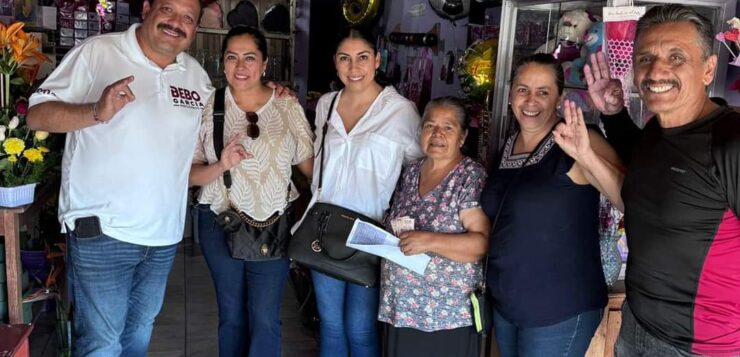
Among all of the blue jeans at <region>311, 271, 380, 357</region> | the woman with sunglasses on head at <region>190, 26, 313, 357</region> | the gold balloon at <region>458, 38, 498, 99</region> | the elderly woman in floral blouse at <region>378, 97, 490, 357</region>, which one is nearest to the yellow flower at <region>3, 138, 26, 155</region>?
the woman with sunglasses on head at <region>190, 26, 313, 357</region>

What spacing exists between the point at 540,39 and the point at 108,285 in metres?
1.88

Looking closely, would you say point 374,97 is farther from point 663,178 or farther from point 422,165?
point 663,178

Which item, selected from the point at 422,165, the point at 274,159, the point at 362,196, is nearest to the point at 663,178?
the point at 422,165

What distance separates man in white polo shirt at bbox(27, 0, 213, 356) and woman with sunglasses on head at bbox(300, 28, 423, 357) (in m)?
0.52

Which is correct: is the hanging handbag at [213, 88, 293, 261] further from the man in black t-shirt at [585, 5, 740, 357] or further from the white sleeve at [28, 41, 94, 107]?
the man in black t-shirt at [585, 5, 740, 357]

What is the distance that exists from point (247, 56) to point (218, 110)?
0.23 metres

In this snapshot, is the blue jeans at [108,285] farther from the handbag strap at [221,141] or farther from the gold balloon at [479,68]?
the gold balloon at [479,68]

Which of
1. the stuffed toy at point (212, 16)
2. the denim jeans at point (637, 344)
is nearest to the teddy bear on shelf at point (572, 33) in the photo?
the denim jeans at point (637, 344)

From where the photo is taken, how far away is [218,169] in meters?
2.29

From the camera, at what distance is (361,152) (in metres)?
2.26

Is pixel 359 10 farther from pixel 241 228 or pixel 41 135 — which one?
pixel 41 135

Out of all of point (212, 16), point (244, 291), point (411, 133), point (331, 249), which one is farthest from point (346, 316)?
point (212, 16)

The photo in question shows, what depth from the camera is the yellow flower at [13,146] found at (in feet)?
7.09

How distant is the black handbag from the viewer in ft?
7.38
